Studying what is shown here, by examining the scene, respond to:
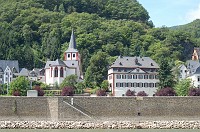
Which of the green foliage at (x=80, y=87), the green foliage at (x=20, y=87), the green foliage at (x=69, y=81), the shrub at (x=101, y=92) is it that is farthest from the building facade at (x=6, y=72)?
the shrub at (x=101, y=92)

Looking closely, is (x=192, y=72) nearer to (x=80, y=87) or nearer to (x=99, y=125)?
(x=80, y=87)

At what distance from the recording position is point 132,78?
59312 millimetres

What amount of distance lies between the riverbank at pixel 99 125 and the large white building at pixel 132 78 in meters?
21.5

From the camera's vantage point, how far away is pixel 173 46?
319 ft

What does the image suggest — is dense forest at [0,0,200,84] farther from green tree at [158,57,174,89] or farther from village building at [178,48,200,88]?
green tree at [158,57,174,89]

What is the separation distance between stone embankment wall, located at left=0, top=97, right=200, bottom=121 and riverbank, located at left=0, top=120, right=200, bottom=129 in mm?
1292

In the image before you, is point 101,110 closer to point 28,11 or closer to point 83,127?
point 83,127

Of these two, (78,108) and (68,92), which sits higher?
(68,92)

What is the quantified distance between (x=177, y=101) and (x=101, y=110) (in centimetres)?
553

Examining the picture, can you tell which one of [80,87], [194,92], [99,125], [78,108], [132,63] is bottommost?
[99,125]

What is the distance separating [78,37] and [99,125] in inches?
2508

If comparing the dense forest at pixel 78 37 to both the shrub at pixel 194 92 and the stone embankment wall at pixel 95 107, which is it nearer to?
the shrub at pixel 194 92

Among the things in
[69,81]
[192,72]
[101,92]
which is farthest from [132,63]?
[192,72]

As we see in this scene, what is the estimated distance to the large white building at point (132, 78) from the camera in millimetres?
59156
